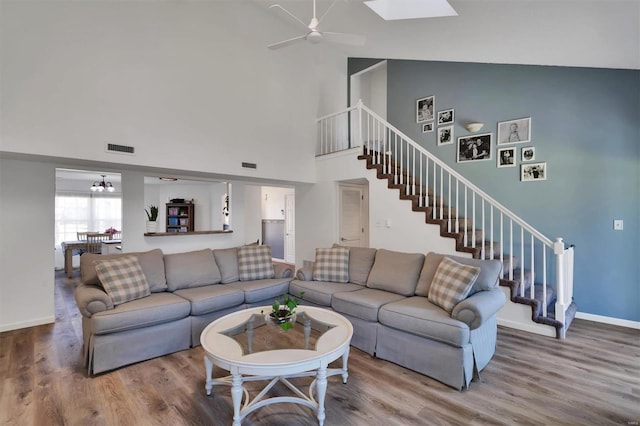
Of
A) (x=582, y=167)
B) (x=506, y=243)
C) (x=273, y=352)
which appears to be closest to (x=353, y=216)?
(x=506, y=243)

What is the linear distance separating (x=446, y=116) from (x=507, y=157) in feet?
4.09

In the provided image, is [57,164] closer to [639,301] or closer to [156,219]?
[156,219]

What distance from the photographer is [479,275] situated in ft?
9.72

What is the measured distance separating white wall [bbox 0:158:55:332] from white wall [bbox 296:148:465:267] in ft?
12.8

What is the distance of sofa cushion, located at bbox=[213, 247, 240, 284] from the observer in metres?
4.06

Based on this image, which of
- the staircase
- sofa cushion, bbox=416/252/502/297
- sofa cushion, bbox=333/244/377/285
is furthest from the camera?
sofa cushion, bbox=333/244/377/285

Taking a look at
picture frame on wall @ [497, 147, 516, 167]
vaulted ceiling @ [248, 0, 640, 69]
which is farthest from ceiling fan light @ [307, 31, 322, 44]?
picture frame on wall @ [497, 147, 516, 167]

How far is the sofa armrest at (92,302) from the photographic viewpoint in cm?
272

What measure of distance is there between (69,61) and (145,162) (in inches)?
48.9

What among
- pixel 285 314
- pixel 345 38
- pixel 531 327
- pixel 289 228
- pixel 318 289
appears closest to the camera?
pixel 285 314

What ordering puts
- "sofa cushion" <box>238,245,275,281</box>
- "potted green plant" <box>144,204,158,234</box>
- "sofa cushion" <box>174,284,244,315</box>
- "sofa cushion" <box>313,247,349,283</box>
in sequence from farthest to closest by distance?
"potted green plant" <box>144,204,158,234</box> → "sofa cushion" <box>238,245,275,281</box> → "sofa cushion" <box>313,247,349,283</box> → "sofa cushion" <box>174,284,244,315</box>

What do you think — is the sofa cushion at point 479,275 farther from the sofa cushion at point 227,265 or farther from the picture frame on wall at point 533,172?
the sofa cushion at point 227,265

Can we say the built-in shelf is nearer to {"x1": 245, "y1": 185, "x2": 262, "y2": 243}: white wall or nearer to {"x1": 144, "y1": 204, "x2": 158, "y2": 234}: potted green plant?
{"x1": 144, "y1": 204, "x2": 158, "y2": 234}: potted green plant

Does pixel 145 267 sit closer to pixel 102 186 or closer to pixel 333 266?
pixel 333 266
